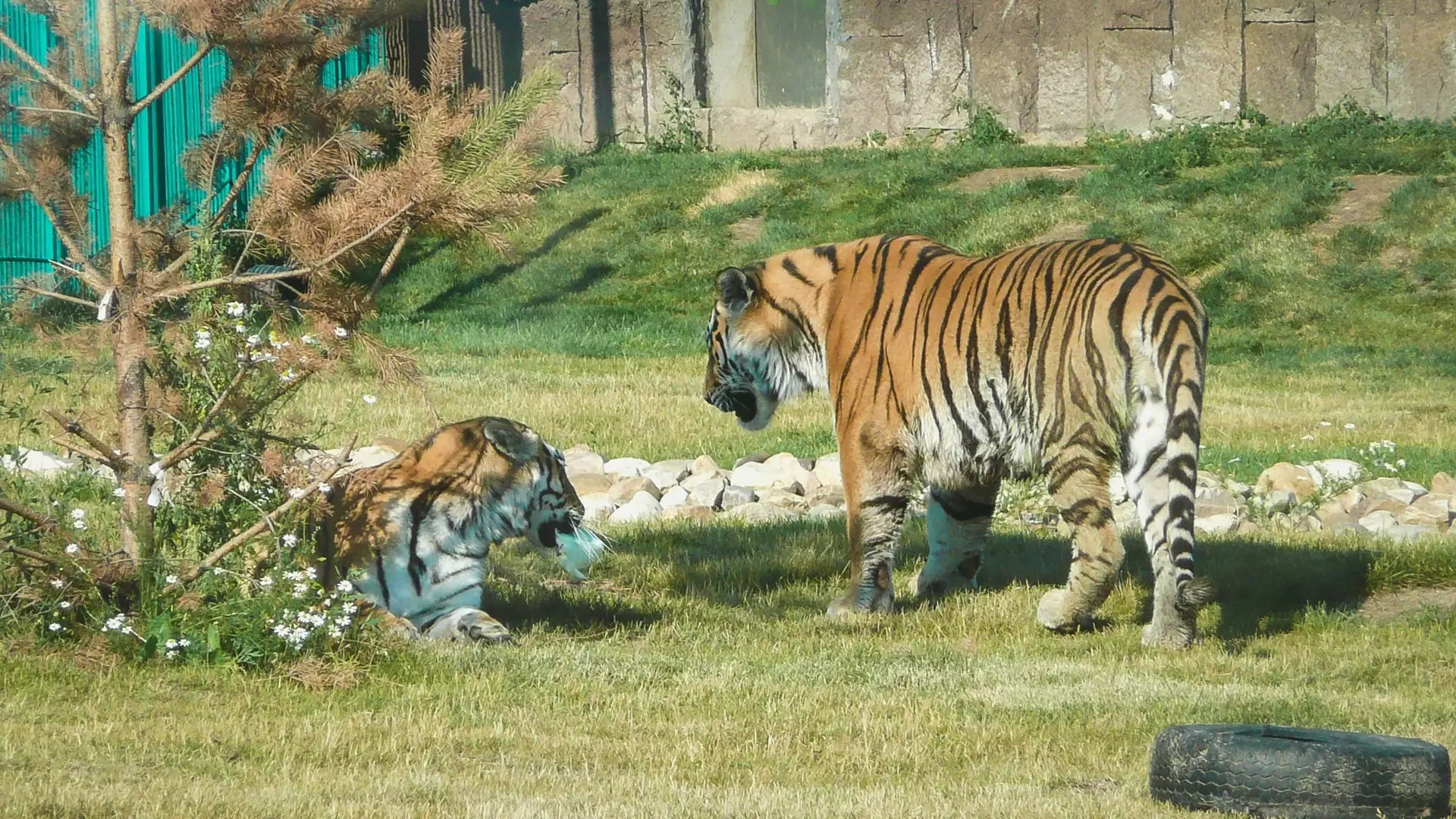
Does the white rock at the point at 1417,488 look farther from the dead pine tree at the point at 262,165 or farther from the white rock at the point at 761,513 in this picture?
the dead pine tree at the point at 262,165

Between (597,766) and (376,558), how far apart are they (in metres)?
2.17

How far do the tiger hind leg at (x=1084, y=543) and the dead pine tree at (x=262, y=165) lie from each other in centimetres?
246

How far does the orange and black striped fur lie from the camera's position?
732 cm

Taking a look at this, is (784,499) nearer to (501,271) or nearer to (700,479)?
(700,479)

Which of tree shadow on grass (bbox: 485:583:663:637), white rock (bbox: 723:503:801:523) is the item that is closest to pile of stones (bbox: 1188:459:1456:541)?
white rock (bbox: 723:503:801:523)

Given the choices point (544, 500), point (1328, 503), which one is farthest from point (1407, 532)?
point (544, 500)

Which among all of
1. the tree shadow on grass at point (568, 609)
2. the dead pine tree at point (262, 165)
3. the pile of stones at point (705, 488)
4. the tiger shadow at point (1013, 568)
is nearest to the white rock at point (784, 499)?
the pile of stones at point (705, 488)

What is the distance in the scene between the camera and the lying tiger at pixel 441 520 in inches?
295

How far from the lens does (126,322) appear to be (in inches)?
270

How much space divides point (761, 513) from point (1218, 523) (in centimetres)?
276

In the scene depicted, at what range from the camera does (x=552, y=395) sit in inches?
585

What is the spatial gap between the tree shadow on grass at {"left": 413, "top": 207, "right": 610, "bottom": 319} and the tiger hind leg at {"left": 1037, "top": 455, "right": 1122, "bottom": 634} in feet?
43.8

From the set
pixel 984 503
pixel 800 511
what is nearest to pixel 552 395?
pixel 800 511

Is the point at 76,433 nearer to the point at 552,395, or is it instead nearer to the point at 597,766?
the point at 597,766
